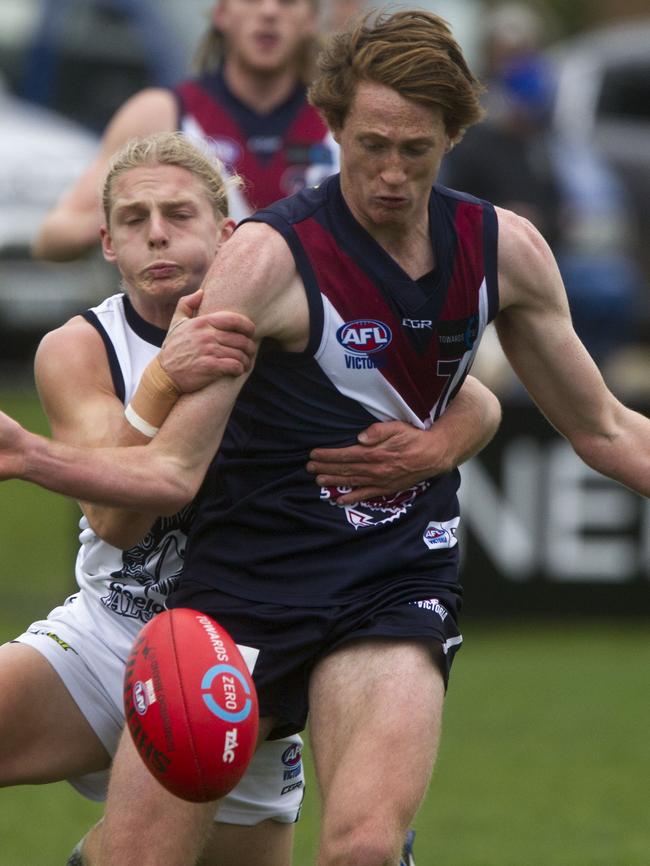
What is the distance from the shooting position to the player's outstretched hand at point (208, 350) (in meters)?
4.36

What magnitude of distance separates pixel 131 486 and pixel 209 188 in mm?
937

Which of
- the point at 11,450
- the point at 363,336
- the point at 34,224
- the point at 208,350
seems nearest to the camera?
the point at 11,450

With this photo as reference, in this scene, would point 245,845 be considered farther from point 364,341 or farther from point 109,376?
point 364,341

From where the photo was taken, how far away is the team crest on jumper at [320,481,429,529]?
15.4ft

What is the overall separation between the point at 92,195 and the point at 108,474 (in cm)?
305

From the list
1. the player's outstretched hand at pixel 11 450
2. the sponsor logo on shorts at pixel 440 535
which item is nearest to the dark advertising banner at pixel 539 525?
the sponsor logo on shorts at pixel 440 535

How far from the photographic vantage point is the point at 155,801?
4.55 meters

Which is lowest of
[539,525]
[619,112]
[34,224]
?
[539,525]

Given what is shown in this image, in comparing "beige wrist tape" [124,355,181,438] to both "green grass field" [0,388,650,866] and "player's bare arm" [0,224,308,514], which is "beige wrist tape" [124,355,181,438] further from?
"green grass field" [0,388,650,866]

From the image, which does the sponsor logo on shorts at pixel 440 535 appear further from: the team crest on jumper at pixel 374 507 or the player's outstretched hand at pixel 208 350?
the player's outstretched hand at pixel 208 350

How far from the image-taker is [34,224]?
16359 mm

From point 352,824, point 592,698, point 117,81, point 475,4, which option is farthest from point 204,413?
point 475,4

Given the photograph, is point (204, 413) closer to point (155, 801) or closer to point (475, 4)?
point (155, 801)

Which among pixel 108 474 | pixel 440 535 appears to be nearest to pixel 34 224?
pixel 440 535
